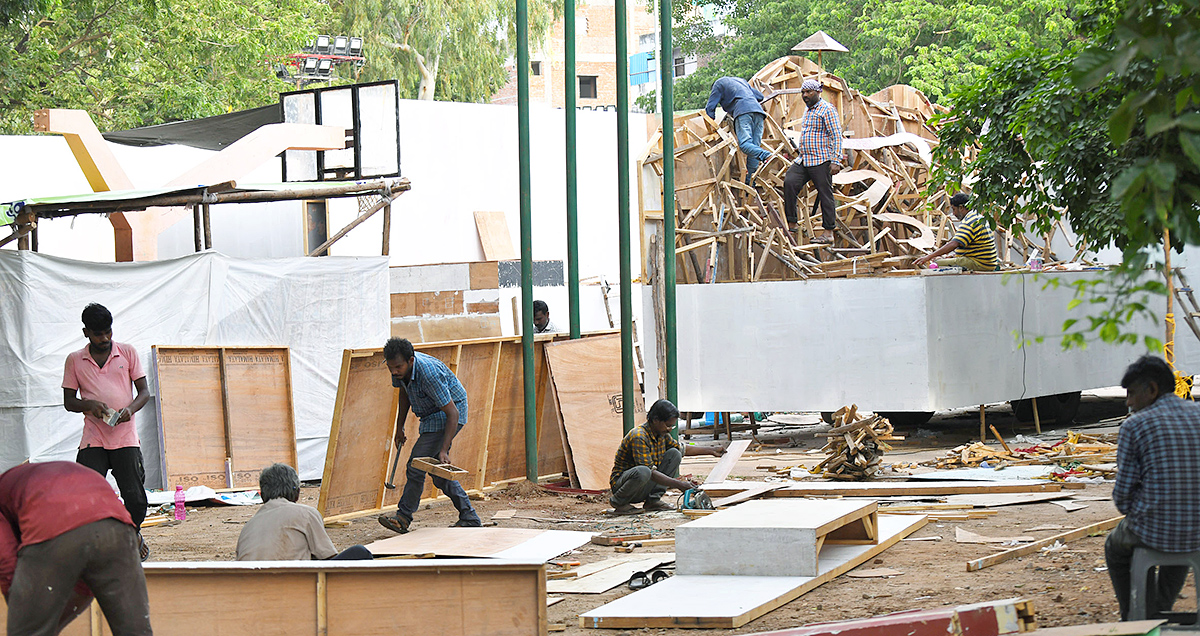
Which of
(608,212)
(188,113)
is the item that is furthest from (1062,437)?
(188,113)

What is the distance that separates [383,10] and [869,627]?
123 ft

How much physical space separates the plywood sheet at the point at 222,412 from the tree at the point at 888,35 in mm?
21851

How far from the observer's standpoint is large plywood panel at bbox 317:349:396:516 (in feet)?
36.1

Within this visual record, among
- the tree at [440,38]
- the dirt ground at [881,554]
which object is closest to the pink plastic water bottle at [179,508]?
the dirt ground at [881,554]

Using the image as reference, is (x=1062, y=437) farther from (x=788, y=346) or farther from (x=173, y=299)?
(x=173, y=299)

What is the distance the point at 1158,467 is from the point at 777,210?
12.2 meters

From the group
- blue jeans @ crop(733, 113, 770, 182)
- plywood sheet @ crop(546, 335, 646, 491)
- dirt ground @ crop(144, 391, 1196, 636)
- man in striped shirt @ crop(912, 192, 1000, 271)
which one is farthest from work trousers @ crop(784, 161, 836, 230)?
plywood sheet @ crop(546, 335, 646, 491)

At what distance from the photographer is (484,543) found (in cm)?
932

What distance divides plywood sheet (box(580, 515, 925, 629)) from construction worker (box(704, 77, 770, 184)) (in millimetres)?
9752

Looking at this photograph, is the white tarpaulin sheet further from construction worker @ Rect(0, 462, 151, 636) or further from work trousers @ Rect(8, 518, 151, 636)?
work trousers @ Rect(8, 518, 151, 636)

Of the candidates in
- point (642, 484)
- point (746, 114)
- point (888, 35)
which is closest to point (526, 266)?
point (642, 484)

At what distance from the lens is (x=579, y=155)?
27859mm

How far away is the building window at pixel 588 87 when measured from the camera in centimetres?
7069

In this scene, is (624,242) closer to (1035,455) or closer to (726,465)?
(726,465)
